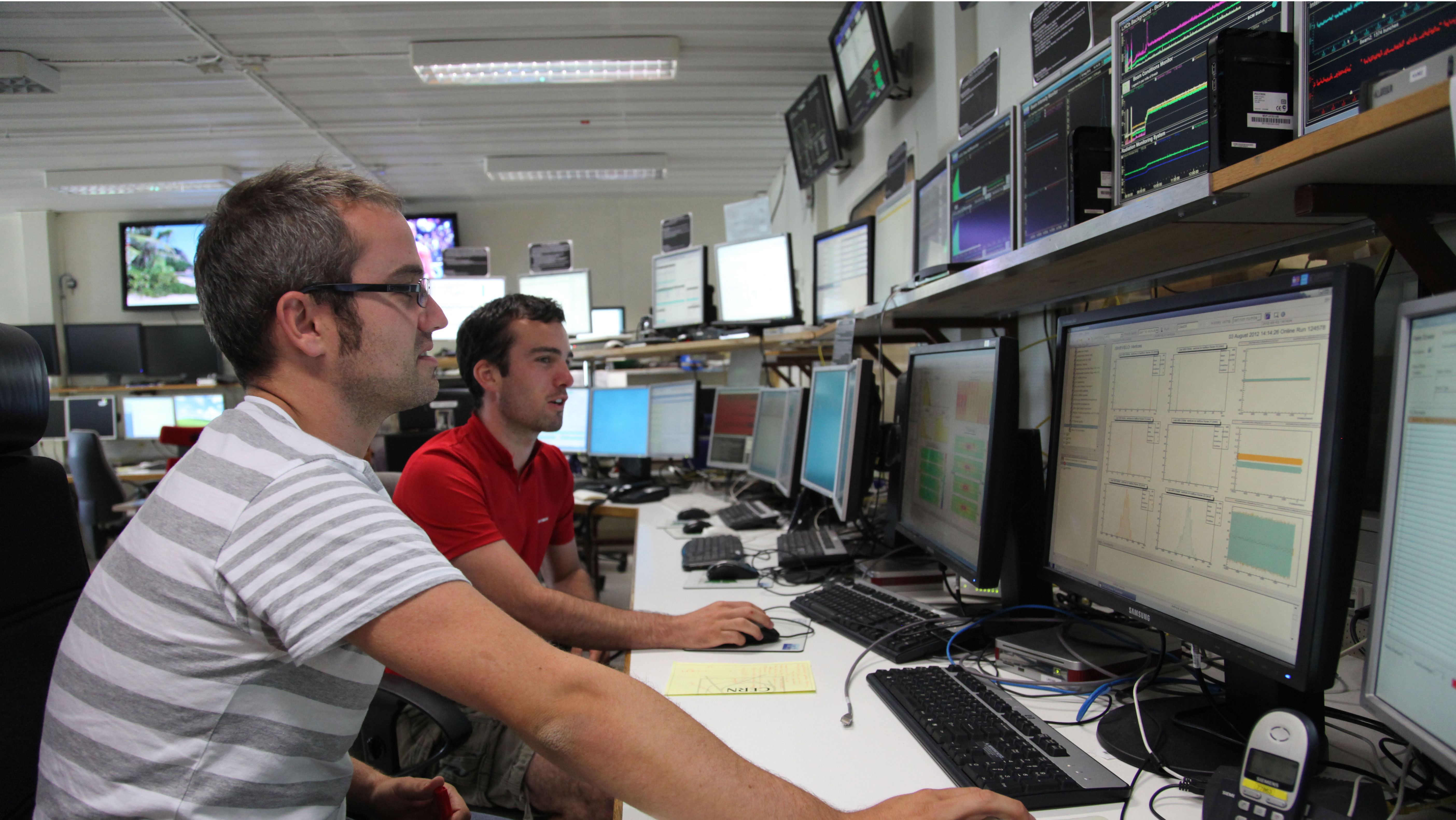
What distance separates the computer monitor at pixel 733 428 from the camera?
3.09 meters

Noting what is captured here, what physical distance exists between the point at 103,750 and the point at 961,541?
3.77 feet

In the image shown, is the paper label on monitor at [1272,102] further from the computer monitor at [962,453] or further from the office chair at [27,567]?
the office chair at [27,567]

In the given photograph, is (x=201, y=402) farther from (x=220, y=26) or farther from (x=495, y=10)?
(x=495, y=10)

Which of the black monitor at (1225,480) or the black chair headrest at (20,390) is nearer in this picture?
the black monitor at (1225,480)

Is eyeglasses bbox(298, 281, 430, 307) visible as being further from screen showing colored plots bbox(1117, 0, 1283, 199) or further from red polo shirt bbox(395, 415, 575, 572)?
screen showing colored plots bbox(1117, 0, 1283, 199)

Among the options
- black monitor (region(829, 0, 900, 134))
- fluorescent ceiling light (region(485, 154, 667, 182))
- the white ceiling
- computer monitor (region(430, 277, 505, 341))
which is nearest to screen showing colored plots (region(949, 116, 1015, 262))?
black monitor (region(829, 0, 900, 134))

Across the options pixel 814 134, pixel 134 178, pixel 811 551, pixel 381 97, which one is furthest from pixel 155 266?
pixel 811 551

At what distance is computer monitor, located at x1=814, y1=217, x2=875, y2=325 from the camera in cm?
270

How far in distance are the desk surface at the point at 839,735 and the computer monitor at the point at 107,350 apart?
827 cm

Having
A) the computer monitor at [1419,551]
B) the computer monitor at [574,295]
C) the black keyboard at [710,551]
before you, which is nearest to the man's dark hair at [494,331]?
the black keyboard at [710,551]

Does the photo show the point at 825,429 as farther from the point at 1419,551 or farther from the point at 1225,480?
the point at 1419,551

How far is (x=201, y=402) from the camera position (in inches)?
256

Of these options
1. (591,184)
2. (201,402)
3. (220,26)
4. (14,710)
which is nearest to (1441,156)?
(14,710)

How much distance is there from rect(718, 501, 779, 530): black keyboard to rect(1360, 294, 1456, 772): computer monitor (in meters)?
1.84
